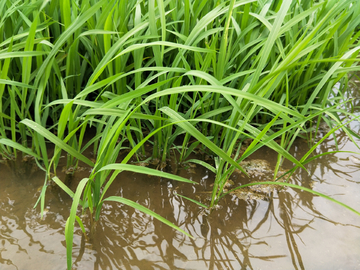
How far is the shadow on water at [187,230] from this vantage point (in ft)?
2.86

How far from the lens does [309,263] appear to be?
0.88 meters

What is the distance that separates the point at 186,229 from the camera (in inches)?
37.9

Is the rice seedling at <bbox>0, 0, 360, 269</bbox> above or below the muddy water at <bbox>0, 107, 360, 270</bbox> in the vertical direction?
above

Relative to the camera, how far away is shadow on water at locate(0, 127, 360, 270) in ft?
2.86

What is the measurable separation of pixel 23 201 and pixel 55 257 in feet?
0.91

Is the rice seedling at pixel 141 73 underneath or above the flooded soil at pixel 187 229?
above

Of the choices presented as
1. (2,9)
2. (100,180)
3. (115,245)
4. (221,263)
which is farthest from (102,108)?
(2,9)

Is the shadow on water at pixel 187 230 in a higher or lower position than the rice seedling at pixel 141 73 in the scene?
lower

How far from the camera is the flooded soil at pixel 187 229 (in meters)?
0.87

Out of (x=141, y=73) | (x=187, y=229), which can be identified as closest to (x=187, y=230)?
(x=187, y=229)

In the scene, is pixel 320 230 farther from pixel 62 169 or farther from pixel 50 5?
pixel 50 5

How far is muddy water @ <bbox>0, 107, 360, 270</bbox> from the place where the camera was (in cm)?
87

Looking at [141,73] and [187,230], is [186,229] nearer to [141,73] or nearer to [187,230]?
[187,230]

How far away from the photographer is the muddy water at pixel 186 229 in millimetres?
872
